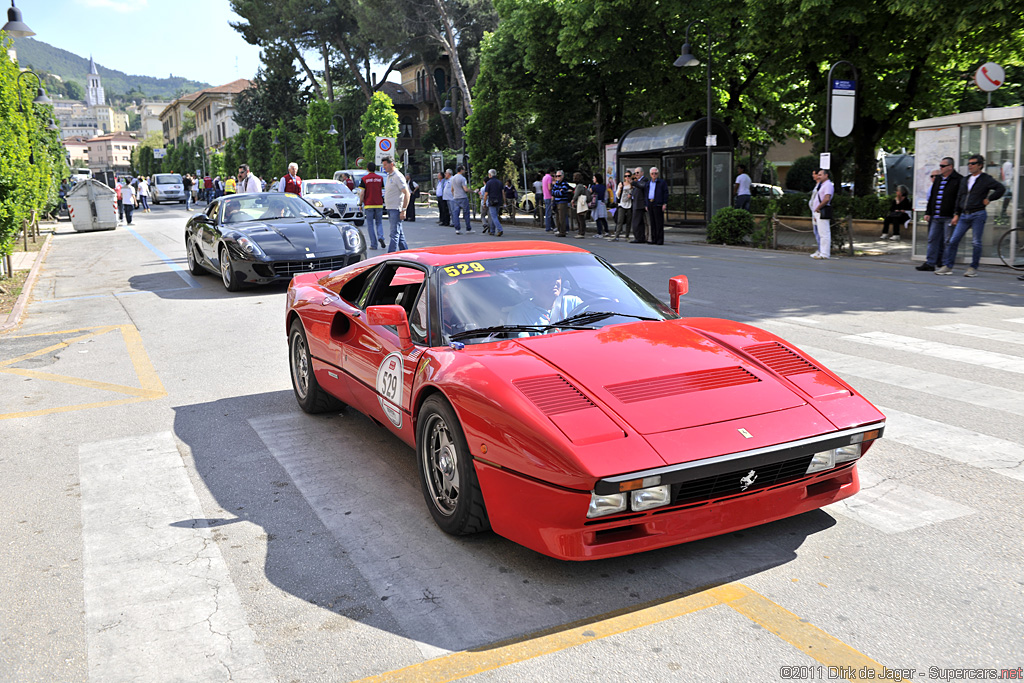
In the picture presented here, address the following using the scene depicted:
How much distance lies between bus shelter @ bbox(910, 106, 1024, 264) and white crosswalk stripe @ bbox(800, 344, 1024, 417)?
909cm

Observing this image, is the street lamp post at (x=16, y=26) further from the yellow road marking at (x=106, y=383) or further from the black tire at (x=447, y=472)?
the black tire at (x=447, y=472)

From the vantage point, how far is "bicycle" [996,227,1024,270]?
14.4 m

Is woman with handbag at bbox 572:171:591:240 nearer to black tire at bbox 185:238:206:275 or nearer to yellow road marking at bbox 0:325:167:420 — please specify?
black tire at bbox 185:238:206:275

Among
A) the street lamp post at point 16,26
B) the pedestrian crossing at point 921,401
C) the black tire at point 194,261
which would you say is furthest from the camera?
the street lamp post at point 16,26


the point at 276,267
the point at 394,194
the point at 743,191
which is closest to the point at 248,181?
the point at 394,194

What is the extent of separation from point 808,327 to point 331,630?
7.29 metres

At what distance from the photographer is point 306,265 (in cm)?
1321

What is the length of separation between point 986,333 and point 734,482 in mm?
6631

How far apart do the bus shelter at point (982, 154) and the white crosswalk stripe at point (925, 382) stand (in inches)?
358

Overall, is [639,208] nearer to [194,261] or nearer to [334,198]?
[194,261]

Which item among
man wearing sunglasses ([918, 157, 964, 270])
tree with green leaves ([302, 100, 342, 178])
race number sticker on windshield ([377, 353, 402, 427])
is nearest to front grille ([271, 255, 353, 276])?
race number sticker on windshield ([377, 353, 402, 427])

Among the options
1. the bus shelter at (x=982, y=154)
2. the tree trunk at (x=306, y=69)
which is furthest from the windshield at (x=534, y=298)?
the tree trunk at (x=306, y=69)

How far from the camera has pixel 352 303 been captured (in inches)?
229

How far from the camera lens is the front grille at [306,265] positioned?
13141mm
